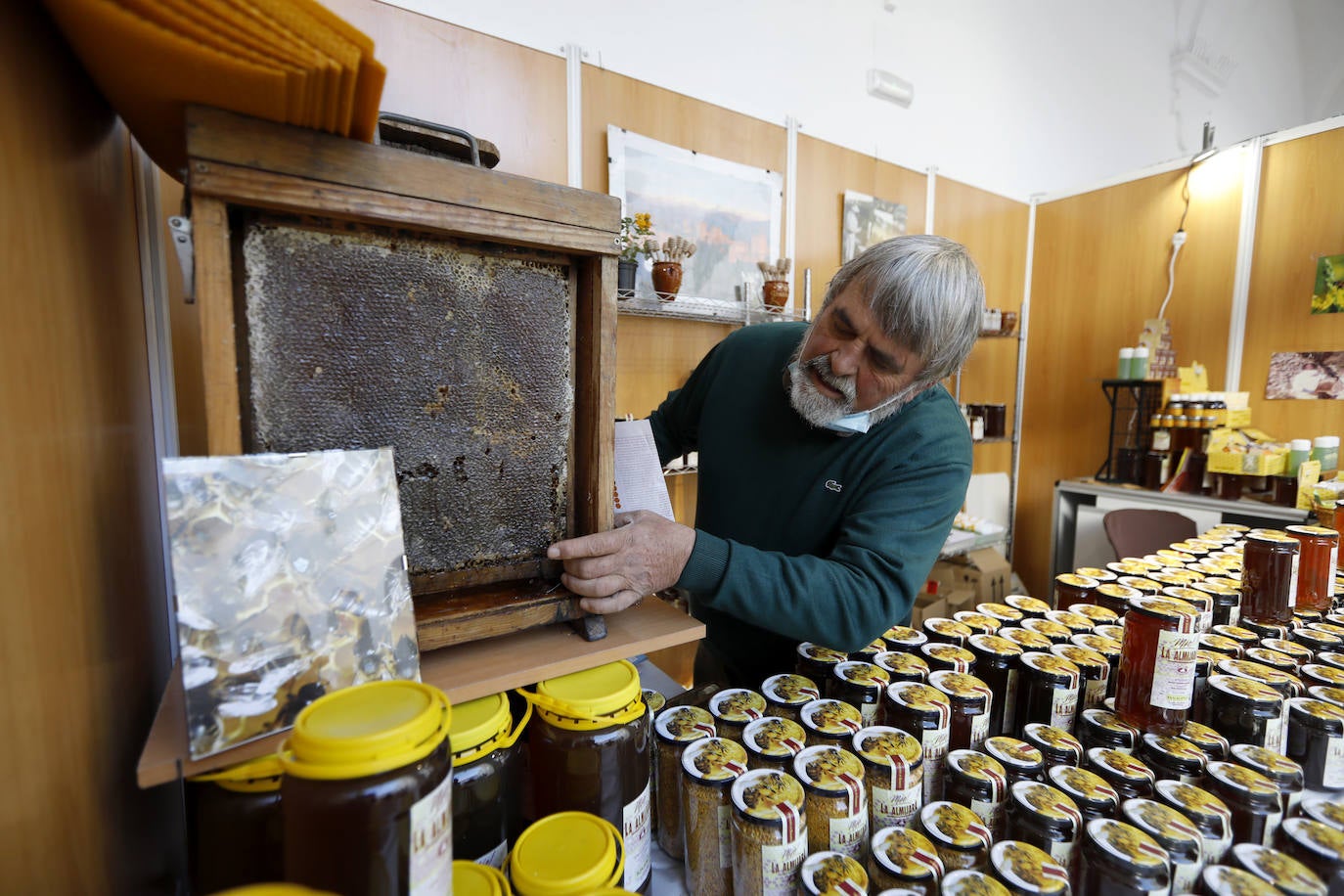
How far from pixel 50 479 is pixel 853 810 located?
817mm

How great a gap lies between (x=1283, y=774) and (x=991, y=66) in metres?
4.07

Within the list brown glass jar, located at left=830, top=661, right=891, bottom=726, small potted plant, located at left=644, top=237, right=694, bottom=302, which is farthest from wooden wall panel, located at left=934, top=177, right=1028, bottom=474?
brown glass jar, located at left=830, top=661, right=891, bottom=726

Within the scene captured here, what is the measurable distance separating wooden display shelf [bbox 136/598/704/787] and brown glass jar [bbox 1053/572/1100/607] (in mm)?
1047

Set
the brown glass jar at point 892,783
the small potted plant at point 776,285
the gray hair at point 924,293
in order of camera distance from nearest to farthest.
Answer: the brown glass jar at point 892,783 → the gray hair at point 924,293 → the small potted plant at point 776,285

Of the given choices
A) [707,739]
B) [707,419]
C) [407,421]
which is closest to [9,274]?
[407,421]

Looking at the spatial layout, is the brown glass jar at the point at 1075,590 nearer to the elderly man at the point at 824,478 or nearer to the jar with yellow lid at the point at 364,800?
the elderly man at the point at 824,478

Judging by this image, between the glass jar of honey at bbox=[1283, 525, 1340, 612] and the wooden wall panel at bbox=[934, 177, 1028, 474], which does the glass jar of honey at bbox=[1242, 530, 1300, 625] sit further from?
the wooden wall panel at bbox=[934, 177, 1028, 474]

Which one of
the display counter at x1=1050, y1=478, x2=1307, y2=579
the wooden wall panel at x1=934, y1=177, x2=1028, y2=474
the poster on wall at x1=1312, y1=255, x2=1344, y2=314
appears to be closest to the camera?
the display counter at x1=1050, y1=478, x2=1307, y2=579

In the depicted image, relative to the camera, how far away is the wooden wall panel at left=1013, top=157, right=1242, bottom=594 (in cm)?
320

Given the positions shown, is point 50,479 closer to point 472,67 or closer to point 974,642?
point 974,642

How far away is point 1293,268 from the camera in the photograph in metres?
2.95

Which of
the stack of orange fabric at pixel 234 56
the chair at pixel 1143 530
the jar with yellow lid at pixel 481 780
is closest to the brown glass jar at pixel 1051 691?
the jar with yellow lid at pixel 481 780

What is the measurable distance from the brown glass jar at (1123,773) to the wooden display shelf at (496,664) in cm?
55

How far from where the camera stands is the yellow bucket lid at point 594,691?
62 centimetres
